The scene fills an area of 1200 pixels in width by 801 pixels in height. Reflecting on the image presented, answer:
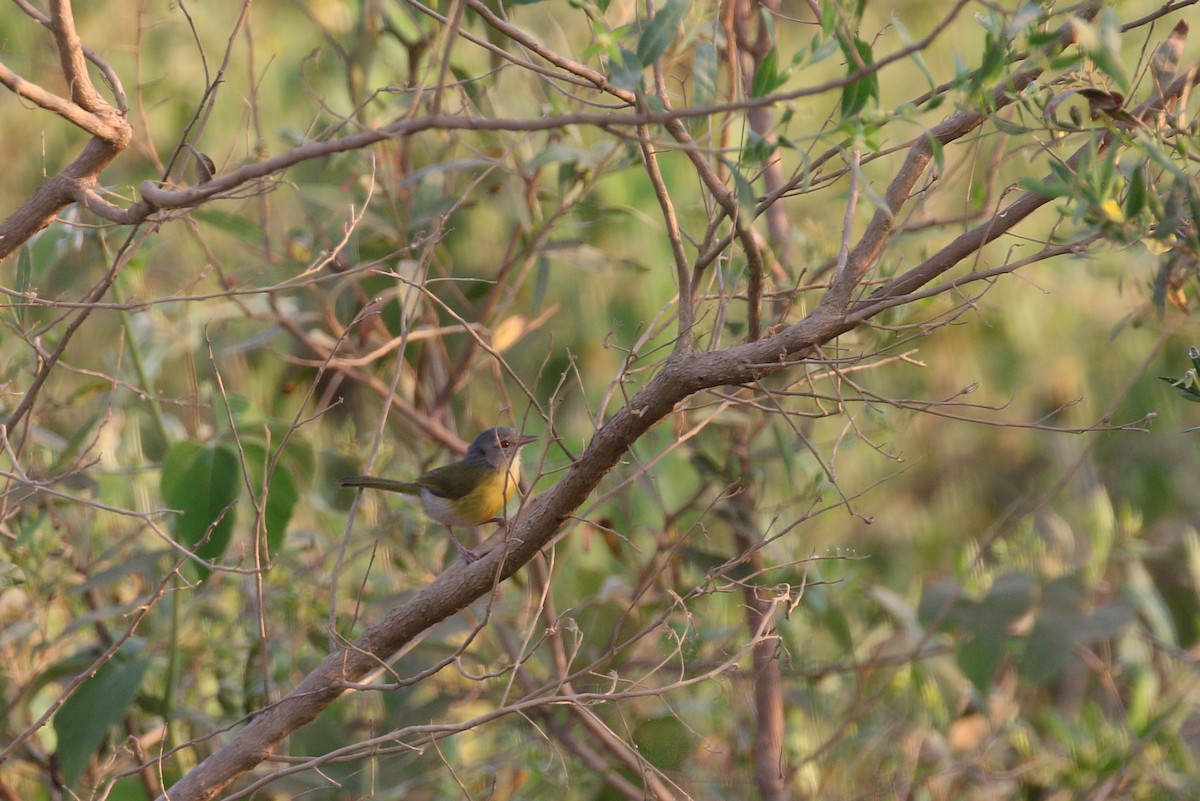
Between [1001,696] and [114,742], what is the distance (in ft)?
9.59

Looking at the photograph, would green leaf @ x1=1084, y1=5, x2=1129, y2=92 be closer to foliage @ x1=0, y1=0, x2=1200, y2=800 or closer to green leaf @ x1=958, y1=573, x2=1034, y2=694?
foliage @ x1=0, y1=0, x2=1200, y2=800

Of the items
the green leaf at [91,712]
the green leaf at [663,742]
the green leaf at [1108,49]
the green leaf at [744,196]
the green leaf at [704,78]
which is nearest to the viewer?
the green leaf at [1108,49]

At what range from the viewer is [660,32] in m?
1.54

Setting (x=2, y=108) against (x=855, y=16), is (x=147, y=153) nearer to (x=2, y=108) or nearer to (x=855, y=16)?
(x=855, y=16)

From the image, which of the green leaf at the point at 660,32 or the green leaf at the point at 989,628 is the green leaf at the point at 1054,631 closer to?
the green leaf at the point at 989,628

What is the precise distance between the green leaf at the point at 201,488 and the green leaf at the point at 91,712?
316mm

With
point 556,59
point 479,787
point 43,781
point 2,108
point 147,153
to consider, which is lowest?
point 479,787

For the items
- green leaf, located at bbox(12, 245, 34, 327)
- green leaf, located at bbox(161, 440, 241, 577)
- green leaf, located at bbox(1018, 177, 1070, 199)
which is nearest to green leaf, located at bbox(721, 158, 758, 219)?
green leaf, located at bbox(1018, 177, 1070, 199)

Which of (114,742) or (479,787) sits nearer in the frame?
(114,742)

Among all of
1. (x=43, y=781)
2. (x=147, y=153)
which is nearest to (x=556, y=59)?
(x=147, y=153)

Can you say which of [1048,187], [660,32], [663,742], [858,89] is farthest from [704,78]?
[663,742]

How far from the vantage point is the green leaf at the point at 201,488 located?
2.69 m

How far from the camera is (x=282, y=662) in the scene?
10.9 ft

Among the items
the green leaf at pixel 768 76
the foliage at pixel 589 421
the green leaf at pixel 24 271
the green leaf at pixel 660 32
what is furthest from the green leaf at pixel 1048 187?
the green leaf at pixel 24 271
